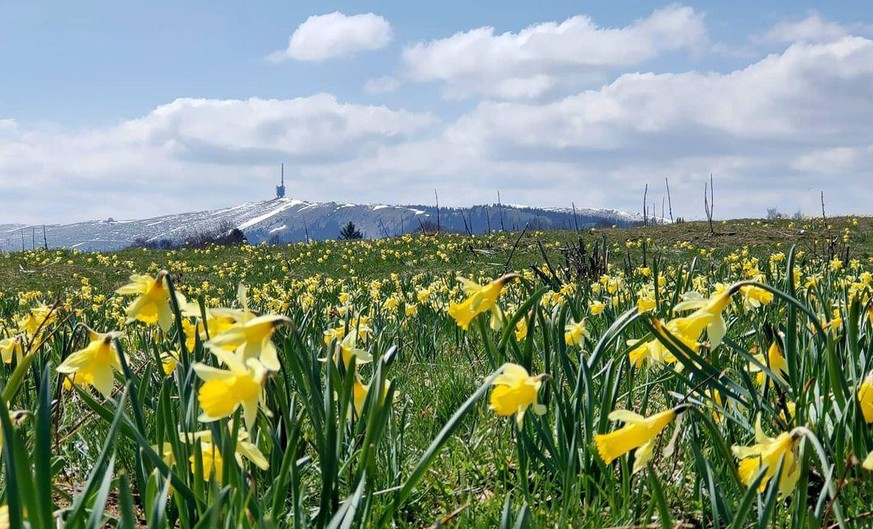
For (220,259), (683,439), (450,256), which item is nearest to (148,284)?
(683,439)

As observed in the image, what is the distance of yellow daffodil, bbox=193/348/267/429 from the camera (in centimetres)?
113

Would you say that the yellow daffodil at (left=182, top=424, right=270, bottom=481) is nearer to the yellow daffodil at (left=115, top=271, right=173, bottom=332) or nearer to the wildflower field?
the wildflower field

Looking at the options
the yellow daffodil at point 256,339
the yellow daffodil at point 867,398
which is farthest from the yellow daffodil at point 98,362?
the yellow daffodil at point 867,398

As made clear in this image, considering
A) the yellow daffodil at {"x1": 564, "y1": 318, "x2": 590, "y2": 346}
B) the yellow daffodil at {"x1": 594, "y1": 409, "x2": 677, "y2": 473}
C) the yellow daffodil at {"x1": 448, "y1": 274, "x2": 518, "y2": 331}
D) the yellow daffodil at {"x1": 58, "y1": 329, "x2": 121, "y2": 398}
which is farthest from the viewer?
the yellow daffodil at {"x1": 564, "y1": 318, "x2": 590, "y2": 346}

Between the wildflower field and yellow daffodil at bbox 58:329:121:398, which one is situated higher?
yellow daffodil at bbox 58:329:121:398

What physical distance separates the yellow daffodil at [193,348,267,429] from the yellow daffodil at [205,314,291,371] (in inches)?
1.1

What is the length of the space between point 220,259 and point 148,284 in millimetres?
18007

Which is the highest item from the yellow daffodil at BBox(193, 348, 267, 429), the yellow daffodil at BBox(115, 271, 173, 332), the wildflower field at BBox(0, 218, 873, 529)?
the yellow daffodil at BBox(115, 271, 173, 332)

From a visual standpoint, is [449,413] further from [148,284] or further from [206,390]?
[206,390]

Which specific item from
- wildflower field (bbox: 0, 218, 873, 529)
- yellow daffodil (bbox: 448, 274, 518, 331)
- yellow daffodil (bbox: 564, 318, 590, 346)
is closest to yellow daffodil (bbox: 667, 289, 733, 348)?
wildflower field (bbox: 0, 218, 873, 529)

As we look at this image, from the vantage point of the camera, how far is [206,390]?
1.13 meters

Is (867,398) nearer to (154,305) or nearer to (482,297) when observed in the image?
(482,297)

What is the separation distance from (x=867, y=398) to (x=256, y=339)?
1217mm

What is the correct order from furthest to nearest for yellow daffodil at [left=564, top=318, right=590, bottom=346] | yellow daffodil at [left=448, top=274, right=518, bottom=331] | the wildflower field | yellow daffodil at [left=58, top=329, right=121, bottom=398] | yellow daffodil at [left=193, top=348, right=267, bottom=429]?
yellow daffodil at [left=564, top=318, right=590, bottom=346] < yellow daffodil at [left=448, top=274, right=518, bottom=331] < yellow daffodil at [left=58, top=329, right=121, bottom=398] < the wildflower field < yellow daffodil at [left=193, top=348, right=267, bottom=429]
